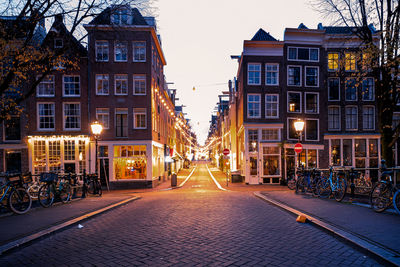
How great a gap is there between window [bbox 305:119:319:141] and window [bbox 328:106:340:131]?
5.64 feet

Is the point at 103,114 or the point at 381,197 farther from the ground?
the point at 103,114

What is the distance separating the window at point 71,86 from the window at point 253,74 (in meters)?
15.5

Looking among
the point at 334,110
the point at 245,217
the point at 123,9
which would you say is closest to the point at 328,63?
the point at 334,110

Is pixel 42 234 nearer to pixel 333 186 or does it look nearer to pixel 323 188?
pixel 333 186

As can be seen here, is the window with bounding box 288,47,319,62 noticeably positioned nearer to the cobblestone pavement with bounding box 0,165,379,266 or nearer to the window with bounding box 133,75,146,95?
the window with bounding box 133,75,146,95

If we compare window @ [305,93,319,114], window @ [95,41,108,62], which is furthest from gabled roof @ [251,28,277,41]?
window @ [95,41,108,62]

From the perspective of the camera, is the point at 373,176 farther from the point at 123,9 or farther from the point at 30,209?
the point at 30,209

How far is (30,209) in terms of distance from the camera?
10.4 meters

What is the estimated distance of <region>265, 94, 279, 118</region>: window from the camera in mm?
28547

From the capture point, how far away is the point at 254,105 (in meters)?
28.5

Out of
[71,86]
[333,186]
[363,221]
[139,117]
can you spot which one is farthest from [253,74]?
[363,221]

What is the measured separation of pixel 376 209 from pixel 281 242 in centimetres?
444

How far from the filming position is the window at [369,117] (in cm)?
3015

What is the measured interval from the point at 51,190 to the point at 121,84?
15555 millimetres
